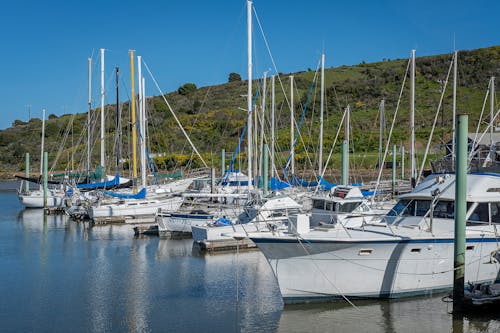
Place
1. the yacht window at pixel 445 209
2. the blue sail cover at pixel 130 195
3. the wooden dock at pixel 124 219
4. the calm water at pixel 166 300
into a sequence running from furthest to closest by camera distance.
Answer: the blue sail cover at pixel 130 195 < the wooden dock at pixel 124 219 < the yacht window at pixel 445 209 < the calm water at pixel 166 300

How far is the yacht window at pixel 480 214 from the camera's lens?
18.7 metres

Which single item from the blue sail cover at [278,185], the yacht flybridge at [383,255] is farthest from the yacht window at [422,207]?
the blue sail cover at [278,185]

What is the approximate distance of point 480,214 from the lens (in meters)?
18.7

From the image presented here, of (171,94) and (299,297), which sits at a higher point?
Result: (171,94)

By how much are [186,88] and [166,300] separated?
117451 mm

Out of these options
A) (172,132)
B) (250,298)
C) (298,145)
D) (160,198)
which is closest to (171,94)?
(172,132)

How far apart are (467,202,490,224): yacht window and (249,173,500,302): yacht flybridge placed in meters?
0.03

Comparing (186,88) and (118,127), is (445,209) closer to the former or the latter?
(118,127)

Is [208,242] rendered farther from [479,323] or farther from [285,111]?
[285,111]

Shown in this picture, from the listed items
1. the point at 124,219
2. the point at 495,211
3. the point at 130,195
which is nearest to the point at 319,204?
the point at 495,211

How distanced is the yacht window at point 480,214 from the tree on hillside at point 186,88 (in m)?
118

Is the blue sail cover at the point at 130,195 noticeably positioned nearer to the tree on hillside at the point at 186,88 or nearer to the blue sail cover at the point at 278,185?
the blue sail cover at the point at 278,185

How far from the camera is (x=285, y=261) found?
17891mm

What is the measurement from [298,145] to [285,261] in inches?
2130
